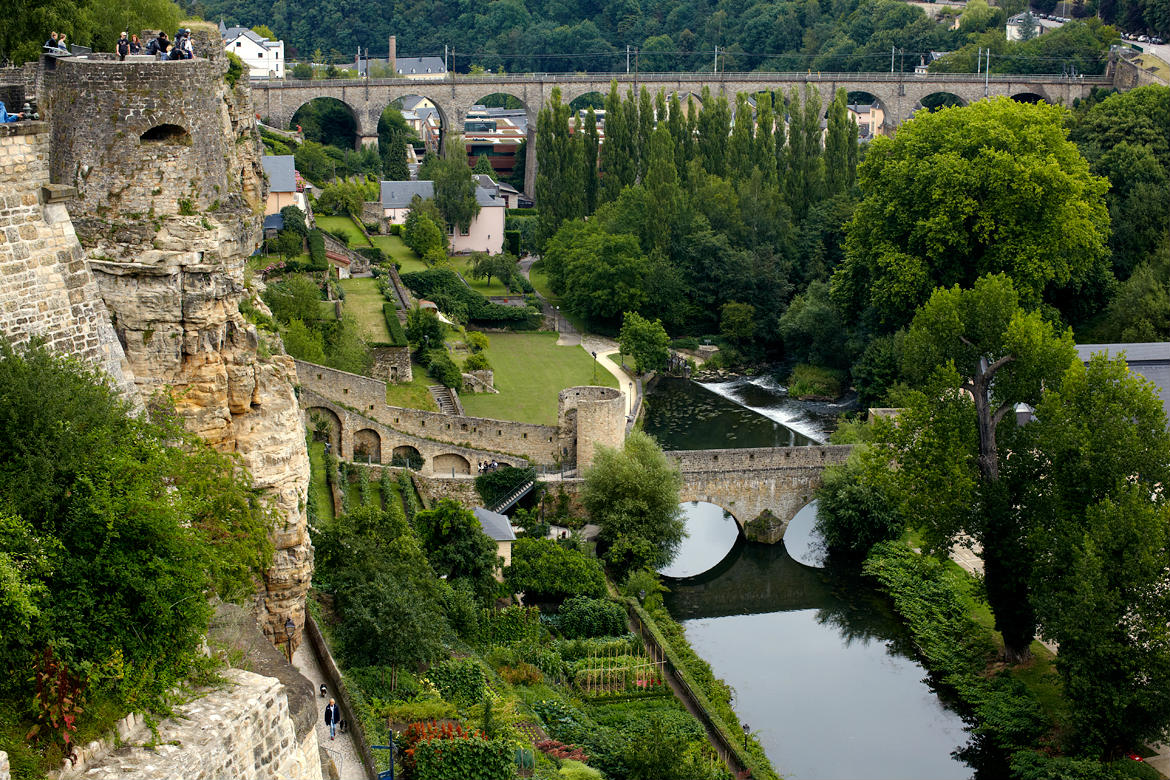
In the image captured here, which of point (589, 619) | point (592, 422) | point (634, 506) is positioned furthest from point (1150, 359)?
point (589, 619)

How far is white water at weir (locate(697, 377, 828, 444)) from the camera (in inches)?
1747

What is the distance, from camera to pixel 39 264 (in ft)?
37.2

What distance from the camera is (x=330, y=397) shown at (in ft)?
117

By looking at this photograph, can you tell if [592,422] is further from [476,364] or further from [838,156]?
[838,156]

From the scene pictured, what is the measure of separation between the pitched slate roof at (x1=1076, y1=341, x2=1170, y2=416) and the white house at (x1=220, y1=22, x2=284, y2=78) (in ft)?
214

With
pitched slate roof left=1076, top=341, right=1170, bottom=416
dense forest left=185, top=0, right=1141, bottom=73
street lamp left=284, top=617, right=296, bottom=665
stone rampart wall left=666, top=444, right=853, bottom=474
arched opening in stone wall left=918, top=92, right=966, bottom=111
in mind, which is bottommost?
stone rampart wall left=666, top=444, right=853, bottom=474

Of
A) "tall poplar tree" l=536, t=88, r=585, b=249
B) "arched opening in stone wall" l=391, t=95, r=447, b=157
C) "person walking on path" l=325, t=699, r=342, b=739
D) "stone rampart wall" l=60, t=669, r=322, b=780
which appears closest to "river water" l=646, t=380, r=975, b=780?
"person walking on path" l=325, t=699, r=342, b=739

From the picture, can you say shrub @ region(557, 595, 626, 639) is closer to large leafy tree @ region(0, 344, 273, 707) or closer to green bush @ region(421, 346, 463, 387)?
green bush @ region(421, 346, 463, 387)

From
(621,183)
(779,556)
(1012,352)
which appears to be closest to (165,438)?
(1012,352)

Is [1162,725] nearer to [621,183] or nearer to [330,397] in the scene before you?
[330,397]

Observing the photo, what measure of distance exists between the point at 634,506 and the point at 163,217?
66.5ft

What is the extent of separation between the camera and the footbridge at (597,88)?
231 feet

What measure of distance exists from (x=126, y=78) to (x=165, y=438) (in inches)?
156

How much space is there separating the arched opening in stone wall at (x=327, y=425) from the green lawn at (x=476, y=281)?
21.0 metres
